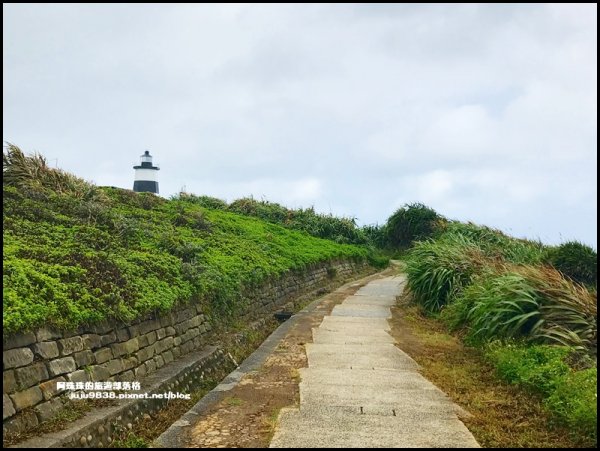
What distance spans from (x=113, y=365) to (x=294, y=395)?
1859 millimetres

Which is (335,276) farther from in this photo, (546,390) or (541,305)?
(546,390)

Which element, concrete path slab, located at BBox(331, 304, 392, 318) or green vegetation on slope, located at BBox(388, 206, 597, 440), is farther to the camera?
concrete path slab, located at BBox(331, 304, 392, 318)

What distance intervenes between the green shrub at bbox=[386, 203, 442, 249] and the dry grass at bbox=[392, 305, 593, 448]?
18.4 meters

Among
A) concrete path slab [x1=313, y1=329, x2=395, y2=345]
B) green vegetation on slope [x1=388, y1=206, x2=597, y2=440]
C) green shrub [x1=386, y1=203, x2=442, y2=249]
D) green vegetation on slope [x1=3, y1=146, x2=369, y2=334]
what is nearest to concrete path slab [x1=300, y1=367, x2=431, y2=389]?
green vegetation on slope [x1=388, y1=206, x2=597, y2=440]

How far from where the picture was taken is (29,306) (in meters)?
4.62

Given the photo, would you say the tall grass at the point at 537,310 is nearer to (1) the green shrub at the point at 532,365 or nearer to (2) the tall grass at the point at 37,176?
(1) the green shrub at the point at 532,365

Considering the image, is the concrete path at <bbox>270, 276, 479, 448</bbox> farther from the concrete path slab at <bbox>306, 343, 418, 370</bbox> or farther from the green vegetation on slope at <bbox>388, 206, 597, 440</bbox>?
the green vegetation on slope at <bbox>388, 206, 597, 440</bbox>

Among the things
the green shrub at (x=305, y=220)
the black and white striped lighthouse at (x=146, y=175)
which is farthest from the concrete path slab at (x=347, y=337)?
the black and white striped lighthouse at (x=146, y=175)

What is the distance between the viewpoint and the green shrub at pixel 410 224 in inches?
1086

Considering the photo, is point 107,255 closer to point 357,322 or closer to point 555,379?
point 357,322

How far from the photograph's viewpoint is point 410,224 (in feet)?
92.7

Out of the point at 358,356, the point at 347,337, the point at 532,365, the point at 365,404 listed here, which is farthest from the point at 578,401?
the point at 347,337

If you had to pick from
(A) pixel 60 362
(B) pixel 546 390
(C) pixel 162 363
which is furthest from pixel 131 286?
(B) pixel 546 390

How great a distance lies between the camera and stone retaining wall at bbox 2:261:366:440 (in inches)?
166
